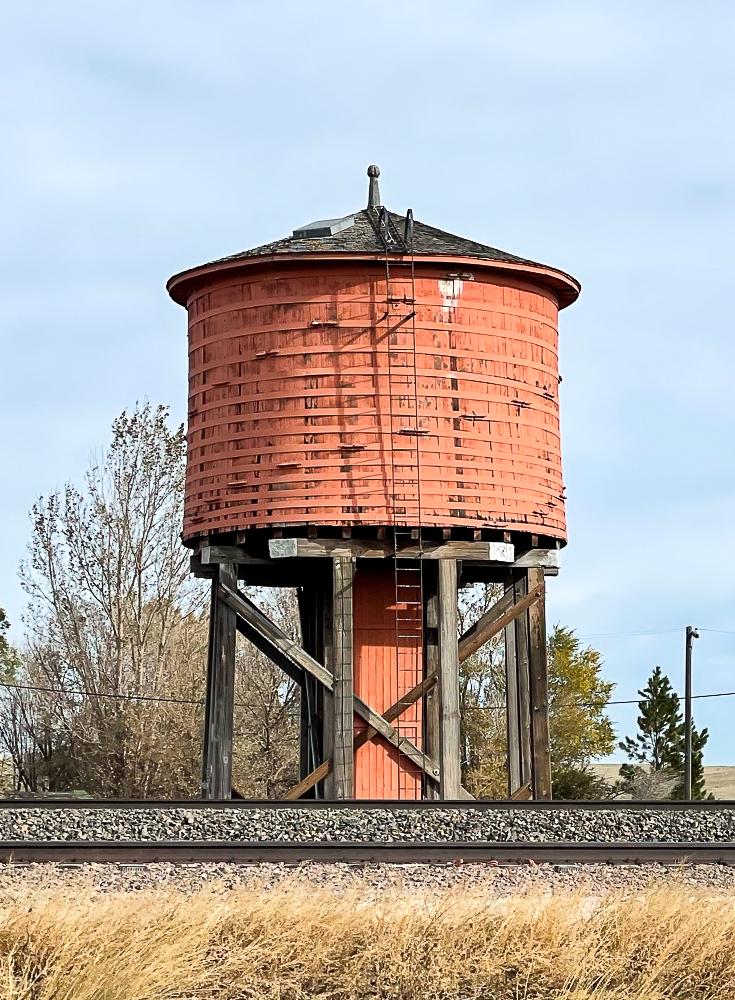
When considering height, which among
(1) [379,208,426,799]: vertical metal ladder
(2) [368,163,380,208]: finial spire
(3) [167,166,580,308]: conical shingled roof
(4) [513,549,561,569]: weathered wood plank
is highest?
(2) [368,163,380,208]: finial spire

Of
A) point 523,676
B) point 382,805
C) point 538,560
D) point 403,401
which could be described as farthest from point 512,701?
point 382,805

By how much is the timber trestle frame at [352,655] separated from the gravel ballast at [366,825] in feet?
10.4

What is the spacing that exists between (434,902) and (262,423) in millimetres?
10400

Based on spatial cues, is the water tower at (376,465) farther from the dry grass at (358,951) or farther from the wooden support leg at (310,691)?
the dry grass at (358,951)

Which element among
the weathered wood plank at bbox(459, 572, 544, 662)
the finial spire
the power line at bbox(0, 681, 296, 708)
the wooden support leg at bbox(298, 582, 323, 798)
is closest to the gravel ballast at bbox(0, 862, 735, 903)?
the weathered wood plank at bbox(459, 572, 544, 662)

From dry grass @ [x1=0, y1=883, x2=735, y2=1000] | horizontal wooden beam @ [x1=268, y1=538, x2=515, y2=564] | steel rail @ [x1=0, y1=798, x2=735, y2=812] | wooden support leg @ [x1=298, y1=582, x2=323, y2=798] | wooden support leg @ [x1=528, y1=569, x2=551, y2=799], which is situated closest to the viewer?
dry grass @ [x1=0, y1=883, x2=735, y2=1000]

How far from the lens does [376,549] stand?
17766 mm

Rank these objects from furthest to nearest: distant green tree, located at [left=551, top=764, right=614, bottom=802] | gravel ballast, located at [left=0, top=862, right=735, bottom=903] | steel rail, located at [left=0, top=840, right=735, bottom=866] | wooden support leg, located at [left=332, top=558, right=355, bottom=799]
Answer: distant green tree, located at [left=551, top=764, right=614, bottom=802]
wooden support leg, located at [left=332, top=558, right=355, bottom=799]
steel rail, located at [left=0, top=840, right=735, bottom=866]
gravel ballast, located at [left=0, top=862, right=735, bottom=903]

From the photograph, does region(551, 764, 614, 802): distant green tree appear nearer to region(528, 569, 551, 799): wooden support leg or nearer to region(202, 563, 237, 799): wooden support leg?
region(528, 569, 551, 799): wooden support leg

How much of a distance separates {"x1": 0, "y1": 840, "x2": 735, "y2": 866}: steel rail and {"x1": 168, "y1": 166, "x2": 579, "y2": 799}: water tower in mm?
5609

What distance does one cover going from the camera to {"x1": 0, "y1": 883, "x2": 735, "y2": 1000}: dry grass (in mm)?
7195

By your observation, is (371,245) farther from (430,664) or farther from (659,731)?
(659,731)

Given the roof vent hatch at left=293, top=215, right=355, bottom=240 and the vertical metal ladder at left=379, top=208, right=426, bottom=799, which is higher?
the roof vent hatch at left=293, top=215, right=355, bottom=240

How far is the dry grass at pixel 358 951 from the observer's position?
7195mm
